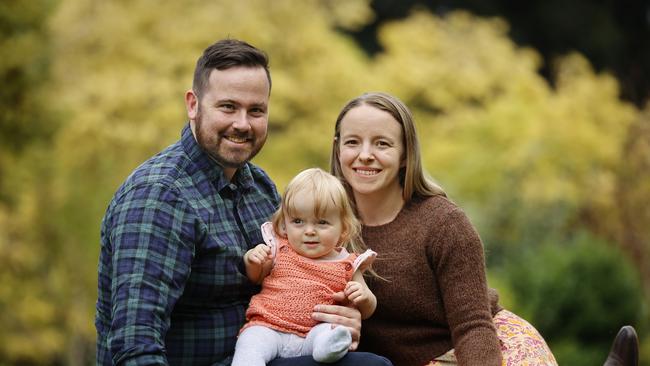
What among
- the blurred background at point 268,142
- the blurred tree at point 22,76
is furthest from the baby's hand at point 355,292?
the blurred tree at point 22,76

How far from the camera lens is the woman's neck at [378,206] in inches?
141

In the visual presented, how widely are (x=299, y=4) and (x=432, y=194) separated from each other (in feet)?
27.4

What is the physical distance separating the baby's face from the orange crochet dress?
0.04 meters

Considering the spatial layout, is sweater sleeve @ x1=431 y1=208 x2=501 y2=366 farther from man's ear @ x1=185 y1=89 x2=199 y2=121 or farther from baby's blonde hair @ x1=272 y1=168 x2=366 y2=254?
man's ear @ x1=185 y1=89 x2=199 y2=121

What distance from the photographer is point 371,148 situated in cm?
346

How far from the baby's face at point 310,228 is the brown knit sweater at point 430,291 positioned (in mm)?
375

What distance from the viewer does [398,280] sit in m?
3.38

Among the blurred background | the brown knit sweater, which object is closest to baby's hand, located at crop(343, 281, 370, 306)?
the brown knit sweater

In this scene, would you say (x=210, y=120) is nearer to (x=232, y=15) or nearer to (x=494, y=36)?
(x=232, y=15)

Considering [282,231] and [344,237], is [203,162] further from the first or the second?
[344,237]

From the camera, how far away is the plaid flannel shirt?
2789 mm

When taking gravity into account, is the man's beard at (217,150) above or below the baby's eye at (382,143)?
below

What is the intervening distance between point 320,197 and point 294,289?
331 millimetres

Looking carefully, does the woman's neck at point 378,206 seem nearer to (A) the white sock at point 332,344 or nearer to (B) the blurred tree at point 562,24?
(A) the white sock at point 332,344
